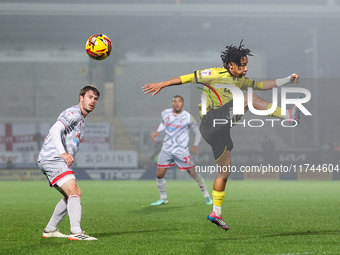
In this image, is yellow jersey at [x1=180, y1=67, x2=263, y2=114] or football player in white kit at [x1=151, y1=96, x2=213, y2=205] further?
football player in white kit at [x1=151, y1=96, x2=213, y2=205]

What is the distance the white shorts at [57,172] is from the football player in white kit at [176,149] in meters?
4.73

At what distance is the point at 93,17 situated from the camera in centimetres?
3044

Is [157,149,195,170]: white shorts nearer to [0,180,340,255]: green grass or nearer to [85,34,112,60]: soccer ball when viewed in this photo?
[0,180,340,255]: green grass

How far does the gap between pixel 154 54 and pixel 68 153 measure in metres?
28.3

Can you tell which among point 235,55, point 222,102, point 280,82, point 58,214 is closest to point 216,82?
point 222,102

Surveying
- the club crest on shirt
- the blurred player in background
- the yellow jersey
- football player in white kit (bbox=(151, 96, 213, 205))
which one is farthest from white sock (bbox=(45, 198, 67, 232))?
football player in white kit (bbox=(151, 96, 213, 205))

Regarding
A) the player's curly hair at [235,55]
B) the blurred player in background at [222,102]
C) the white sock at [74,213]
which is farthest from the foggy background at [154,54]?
the white sock at [74,213]

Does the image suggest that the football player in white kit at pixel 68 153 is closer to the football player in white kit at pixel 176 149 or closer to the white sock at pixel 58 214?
the white sock at pixel 58 214

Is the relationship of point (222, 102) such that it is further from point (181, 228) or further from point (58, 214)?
point (58, 214)

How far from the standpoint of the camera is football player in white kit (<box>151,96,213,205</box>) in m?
10.1

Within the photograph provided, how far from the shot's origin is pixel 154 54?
33250 mm

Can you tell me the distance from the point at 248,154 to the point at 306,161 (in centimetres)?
277

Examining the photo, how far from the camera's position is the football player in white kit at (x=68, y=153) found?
17.4ft

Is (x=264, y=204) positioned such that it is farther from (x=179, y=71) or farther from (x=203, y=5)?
(x=179, y=71)
